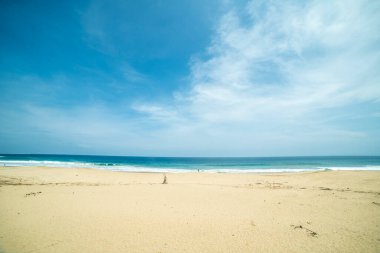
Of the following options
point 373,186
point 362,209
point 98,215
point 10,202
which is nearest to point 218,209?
point 98,215

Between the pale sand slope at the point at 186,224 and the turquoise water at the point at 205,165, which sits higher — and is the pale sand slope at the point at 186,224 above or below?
above

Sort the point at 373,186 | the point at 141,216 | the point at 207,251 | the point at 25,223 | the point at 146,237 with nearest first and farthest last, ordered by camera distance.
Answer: the point at 207,251 < the point at 146,237 < the point at 25,223 < the point at 141,216 < the point at 373,186

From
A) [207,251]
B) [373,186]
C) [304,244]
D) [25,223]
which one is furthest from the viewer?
[373,186]

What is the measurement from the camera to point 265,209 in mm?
6266

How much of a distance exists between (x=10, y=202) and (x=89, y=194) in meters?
2.44

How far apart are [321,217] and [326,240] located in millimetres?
1646

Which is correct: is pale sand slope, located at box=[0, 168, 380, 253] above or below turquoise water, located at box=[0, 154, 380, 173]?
above

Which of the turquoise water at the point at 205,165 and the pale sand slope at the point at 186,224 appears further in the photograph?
the turquoise water at the point at 205,165

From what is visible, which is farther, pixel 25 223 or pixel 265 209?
pixel 265 209

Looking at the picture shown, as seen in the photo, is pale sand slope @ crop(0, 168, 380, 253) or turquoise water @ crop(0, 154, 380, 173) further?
turquoise water @ crop(0, 154, 380, 173)

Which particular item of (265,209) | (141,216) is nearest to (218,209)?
(265,209)

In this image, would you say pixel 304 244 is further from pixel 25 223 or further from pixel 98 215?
pixel 25 223

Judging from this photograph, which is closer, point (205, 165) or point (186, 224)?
point (186, 224)

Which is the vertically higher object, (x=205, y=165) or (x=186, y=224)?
(x=186, y=224)
